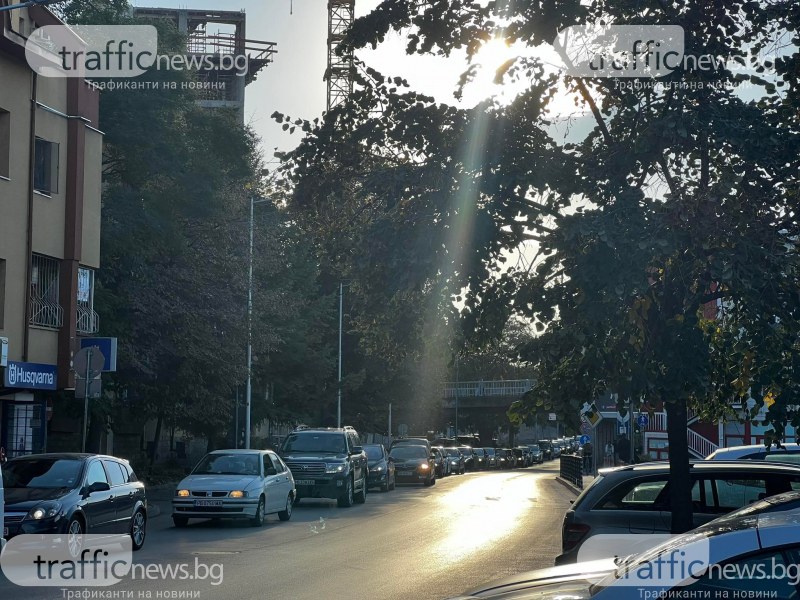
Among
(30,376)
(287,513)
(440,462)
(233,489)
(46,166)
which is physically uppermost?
(46,166)

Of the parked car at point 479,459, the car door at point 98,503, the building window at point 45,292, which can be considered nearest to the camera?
the car door at point 98,503

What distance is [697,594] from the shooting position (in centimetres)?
433

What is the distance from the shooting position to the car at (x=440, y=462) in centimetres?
5620

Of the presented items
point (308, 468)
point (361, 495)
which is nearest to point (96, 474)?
point (308, 468)

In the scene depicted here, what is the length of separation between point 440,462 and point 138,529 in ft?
136

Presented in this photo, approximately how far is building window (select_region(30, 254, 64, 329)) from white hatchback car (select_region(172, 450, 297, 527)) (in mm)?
6277

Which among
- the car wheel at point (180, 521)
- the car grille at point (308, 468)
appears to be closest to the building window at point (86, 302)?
the car grille at point (308, 468)

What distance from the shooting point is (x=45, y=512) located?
13.8 meters

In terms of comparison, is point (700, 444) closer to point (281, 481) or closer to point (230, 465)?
point (281, 481)

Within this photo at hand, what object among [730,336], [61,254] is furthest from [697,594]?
[61,254]

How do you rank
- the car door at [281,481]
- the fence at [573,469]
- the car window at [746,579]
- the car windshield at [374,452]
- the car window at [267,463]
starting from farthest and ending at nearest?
the fence at [573,469] < the car windshield at [374,452] < the car door at [281,481] < the car window at [267,463] < the car window at [746,579]

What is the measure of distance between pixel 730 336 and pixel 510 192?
10.4ft

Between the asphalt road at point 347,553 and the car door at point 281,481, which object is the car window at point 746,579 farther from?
the car door at point 281,481

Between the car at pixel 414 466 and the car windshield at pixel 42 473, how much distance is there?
30542 mm
